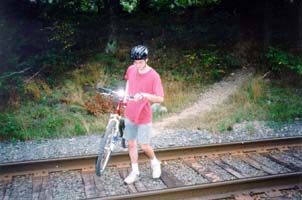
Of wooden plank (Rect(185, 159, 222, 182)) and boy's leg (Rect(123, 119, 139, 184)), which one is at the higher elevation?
boy's leg (Rect(123, 119, 139, 184))

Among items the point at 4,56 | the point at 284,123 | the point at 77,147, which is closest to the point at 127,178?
the point at 77,147

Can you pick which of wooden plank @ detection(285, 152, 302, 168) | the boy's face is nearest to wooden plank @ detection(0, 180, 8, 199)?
the boy's face

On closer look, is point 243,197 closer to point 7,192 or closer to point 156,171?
point 156,171

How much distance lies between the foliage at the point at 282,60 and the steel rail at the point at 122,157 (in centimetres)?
567

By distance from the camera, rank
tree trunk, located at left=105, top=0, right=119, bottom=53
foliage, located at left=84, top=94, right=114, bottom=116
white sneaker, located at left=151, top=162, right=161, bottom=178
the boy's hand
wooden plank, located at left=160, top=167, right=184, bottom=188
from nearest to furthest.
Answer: the boy's hand, wooden plank, located at left=160, top=167, right=184, bottom=188, white sneaker, located at left=151, top=162, right=161, bottom=178, foliage, located at left=84, top=94, right=114, bottom=116, tree trunk, located at left=105, top=0, right=119, bottom=53

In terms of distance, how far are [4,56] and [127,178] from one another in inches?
333

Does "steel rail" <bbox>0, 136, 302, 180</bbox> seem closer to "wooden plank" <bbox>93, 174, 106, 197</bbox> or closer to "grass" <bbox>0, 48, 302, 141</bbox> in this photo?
"wooden plank" <bbox>93, 174, 106, 197</bbox>

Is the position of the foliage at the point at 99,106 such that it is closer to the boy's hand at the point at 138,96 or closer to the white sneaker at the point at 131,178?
the white sneaker at the point at 131,178

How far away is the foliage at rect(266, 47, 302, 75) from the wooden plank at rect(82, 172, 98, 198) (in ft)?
29.4

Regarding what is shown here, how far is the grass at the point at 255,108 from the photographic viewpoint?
32.6ft

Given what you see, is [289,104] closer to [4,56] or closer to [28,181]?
[28,181]

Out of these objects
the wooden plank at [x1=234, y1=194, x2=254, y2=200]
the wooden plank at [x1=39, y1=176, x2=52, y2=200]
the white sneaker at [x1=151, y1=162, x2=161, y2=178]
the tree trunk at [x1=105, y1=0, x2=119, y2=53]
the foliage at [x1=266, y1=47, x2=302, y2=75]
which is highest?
the tree trunk at [x1=105, y1=0, x2=119, y2=53]

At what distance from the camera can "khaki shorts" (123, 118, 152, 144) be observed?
6160mm

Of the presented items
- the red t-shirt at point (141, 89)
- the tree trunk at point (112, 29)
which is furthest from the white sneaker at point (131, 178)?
the tree trunk at point (112, 29)
